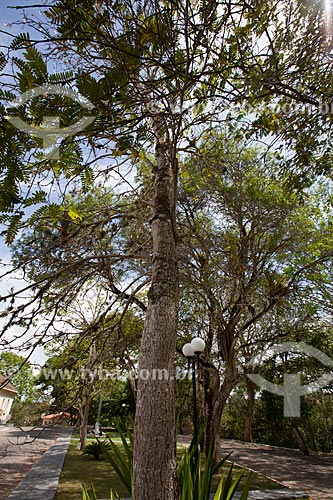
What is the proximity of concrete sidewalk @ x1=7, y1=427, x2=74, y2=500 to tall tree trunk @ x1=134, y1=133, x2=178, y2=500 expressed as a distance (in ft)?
21.0

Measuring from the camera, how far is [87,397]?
40.5 ft

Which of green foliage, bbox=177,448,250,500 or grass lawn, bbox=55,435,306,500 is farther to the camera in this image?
grass lawn, bbox=55,435,306,500

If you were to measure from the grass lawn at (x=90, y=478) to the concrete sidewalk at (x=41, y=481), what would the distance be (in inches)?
6.8

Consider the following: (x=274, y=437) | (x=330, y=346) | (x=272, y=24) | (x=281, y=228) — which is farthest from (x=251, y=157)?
(x=274, y=437)

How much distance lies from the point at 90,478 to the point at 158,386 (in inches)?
302

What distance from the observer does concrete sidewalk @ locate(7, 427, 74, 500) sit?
6575 millimetres

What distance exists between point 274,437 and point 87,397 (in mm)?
13378

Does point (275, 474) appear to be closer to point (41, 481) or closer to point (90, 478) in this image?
point (90, 478)

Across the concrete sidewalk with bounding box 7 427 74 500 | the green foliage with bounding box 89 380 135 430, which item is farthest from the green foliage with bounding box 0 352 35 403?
the green foliage with bounding box 89 380 135 430

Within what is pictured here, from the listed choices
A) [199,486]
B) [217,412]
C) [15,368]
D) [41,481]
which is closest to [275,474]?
[217,412]

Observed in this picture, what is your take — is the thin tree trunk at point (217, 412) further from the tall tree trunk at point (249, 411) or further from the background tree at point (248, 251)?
the tall tree trunk at point (249, 411)

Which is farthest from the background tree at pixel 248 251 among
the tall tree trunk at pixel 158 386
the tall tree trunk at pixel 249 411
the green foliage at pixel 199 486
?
the tall tree trunk at pixel 249 411

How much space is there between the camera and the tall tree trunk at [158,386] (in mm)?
1648

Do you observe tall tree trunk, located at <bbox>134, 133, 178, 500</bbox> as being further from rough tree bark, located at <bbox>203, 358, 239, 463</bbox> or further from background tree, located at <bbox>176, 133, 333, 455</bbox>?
rough tree bark, located at <bbox>203, 358, 239, 463</bbox>
